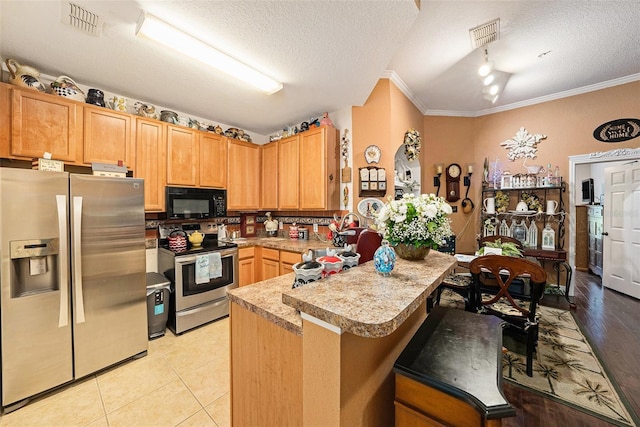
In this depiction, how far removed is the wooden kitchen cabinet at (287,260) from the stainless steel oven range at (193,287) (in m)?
0.63

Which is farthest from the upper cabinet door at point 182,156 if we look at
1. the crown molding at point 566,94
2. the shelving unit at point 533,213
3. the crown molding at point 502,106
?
the crown molding at point 566,94

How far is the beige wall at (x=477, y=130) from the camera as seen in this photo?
3020 millimetres

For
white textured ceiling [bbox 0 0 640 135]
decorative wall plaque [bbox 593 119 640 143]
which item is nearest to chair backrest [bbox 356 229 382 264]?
white textured ceiling [bbox 0 0 640 135]

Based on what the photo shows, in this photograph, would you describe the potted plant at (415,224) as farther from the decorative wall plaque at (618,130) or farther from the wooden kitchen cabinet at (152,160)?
the decorative wall plaque at (618,130)

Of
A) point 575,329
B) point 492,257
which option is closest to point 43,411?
point 492,257

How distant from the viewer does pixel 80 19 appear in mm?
1651

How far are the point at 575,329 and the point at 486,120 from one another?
3252 millimetres

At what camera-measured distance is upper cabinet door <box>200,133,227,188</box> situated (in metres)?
3.15

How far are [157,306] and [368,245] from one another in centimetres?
232

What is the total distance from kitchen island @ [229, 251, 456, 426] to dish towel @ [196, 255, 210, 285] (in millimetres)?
1640

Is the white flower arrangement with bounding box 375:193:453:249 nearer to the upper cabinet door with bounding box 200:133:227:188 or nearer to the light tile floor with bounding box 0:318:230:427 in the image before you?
the light tile floor with bounding box 0:318:230:427

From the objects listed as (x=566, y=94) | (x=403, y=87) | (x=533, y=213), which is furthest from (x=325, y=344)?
(x=566, y=94)

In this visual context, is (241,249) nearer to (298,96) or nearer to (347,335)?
(298,96)

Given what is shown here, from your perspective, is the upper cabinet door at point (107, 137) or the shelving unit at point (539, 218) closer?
the upper cabinet door at point (107, 137)
